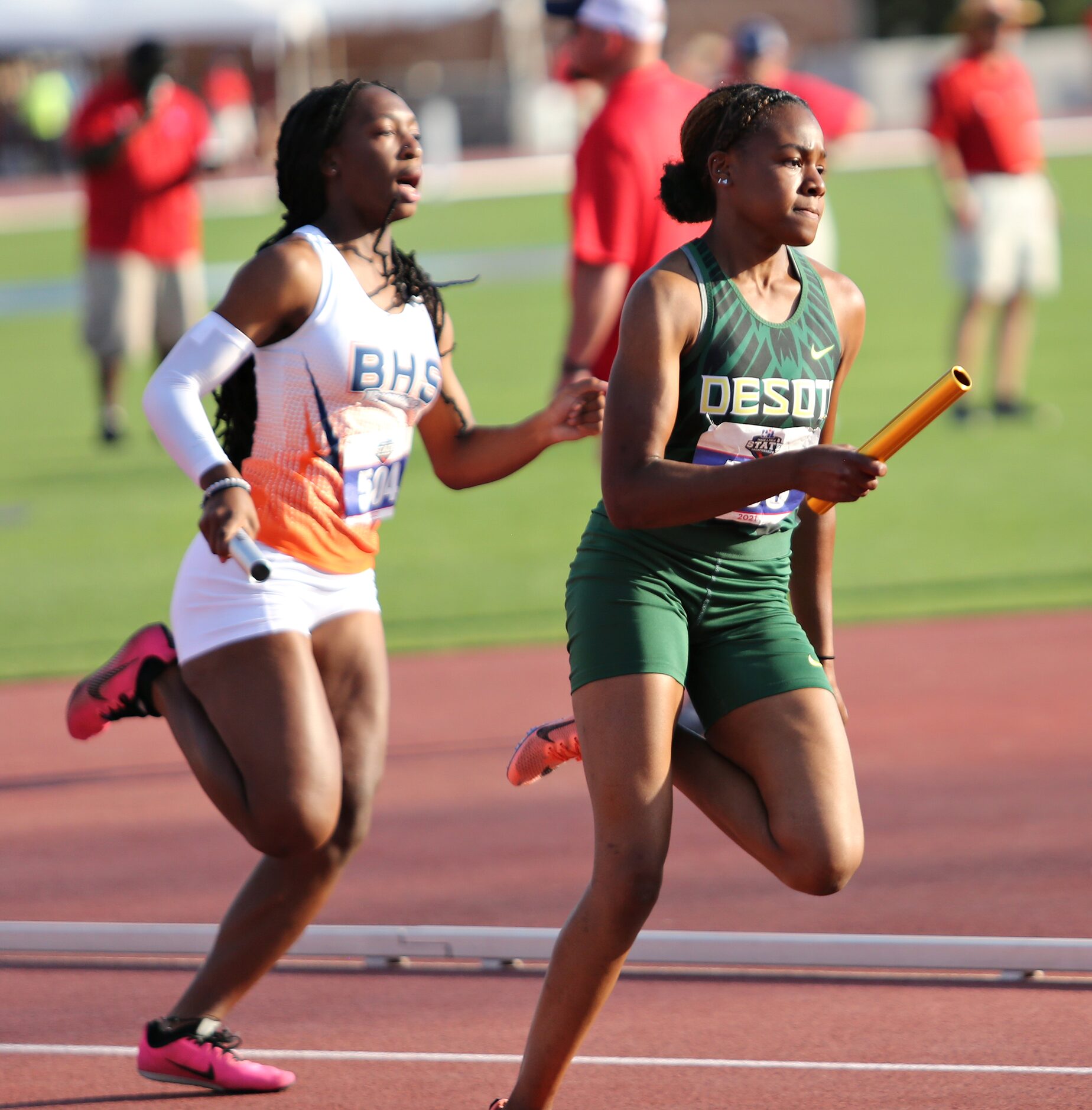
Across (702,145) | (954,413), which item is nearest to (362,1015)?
(702,145)

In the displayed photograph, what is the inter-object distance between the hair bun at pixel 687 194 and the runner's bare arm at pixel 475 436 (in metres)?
0.47

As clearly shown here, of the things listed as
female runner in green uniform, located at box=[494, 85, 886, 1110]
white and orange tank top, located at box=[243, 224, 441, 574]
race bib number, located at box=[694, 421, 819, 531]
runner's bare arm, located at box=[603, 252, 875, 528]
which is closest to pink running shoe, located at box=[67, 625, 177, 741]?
white and orange tank top, located at box=[243, 224, 441, 574]

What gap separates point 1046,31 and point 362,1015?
221 ft

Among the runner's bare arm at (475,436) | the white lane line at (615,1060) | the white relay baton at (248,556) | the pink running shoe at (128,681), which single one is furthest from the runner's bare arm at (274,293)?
the white lane line at (615,1060)

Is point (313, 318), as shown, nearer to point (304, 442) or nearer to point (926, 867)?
point (304, 442)

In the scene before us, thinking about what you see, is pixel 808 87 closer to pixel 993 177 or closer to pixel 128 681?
pixel 993 177

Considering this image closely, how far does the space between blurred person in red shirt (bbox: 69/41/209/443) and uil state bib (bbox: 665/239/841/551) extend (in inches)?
383

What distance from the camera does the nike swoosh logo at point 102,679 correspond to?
4.34 metres

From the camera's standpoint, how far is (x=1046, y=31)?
6612 centimetres


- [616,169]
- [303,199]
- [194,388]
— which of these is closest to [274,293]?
[194,388]

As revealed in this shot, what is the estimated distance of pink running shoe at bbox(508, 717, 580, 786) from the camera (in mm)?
3912

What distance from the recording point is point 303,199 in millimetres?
4316

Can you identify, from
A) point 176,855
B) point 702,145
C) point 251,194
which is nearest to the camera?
point 702,145

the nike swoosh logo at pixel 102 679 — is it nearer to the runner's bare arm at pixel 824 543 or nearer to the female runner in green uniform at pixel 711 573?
the female runner in green uniform at pixel 711 573
